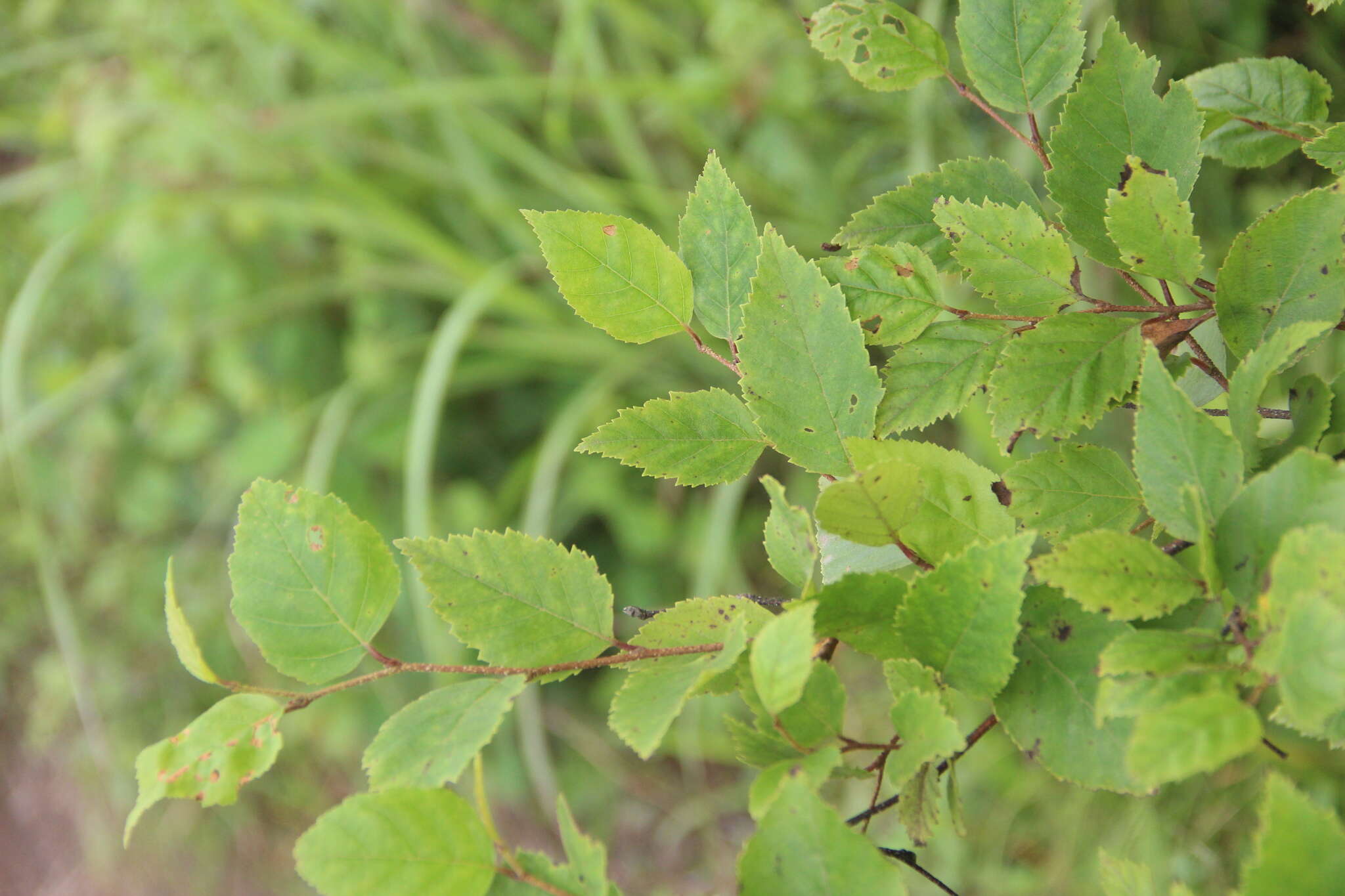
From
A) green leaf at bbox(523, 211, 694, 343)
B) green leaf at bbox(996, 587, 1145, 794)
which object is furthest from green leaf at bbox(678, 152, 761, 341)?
green leaf at bbox(996, 587, 1145, 794)

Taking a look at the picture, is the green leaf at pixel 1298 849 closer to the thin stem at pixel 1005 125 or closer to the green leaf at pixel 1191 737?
the green leaf at pixel 1191 737

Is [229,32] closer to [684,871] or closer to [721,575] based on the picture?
[721,575]

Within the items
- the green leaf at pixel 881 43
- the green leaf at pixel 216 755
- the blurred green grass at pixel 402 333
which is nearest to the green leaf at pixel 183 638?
the green leaf at pixel 216 755

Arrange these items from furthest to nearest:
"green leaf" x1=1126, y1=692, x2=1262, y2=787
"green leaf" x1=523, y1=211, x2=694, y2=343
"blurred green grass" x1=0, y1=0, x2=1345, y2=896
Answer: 1. "blurred green grass" x1=0, y1=0, x2=1345, y2=896
2. "green leaf" x1=523, y1=211, x2=694, y2=343
3. "green leaf" x1=1126, y1=692, x2=1262, y2=787

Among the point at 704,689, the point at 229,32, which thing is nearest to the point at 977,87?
the point at 704,689

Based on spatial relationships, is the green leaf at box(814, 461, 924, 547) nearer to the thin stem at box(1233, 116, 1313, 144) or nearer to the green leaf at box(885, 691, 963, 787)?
the green leaf at box(885, 691, 963, 787)
